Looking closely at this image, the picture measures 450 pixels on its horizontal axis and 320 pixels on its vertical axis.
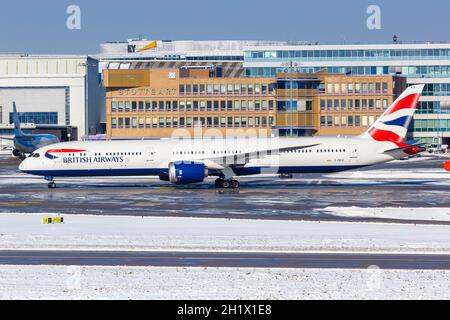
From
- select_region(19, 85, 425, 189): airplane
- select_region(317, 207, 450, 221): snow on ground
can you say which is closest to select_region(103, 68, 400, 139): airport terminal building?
select_region(19, 85, 425, 189): airplane

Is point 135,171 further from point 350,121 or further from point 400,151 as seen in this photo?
point 350,121

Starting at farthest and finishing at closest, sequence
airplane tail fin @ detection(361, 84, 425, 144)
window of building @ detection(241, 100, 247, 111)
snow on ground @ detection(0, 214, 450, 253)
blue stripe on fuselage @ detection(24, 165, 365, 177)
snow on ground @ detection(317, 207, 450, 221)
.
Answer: window of building @ detection(241, 100, 247, 111), airplane tail fin @ detection(361, 84, 425, 144), blue stripe on fuselage @ detection(24, 165, 365, 177), snow on ground @ detection(317, 207, 450, 221), snow on ground @ detection(0, 214, 450, 253)

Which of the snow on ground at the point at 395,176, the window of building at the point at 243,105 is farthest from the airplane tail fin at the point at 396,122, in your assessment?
the window of building at the point at 243,105

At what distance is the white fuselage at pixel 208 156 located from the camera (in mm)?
58500

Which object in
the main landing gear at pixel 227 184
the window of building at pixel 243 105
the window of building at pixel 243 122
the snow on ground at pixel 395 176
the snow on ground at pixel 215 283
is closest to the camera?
the snow on ground at pixel 215 283

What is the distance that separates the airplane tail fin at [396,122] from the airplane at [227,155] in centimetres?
8

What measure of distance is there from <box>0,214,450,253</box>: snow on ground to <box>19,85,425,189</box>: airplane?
65.3 feet

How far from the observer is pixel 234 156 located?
5869 centimetres

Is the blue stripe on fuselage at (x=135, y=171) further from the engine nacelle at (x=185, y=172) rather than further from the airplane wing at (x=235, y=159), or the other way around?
the engine nacelle at (x=185, y=172)

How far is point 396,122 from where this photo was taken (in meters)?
61.5

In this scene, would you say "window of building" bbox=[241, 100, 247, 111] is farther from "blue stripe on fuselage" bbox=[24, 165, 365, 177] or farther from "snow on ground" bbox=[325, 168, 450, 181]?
"blue stripe on fuselage" bbox=[24, 165, 365, 177]

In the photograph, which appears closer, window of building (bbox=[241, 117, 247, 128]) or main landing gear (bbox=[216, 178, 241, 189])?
main landing gear (bbox=[216, 178, 241, 189])

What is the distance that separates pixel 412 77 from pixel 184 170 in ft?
332

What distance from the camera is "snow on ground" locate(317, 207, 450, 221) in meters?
38.8
